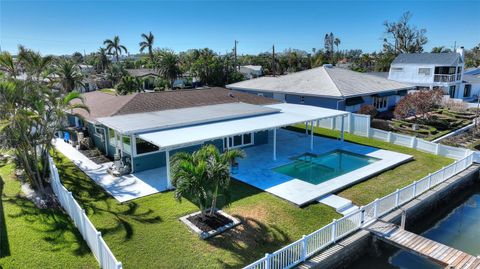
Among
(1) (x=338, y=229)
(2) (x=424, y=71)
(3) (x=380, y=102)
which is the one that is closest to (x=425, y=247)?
(1) (x=338, y=229)

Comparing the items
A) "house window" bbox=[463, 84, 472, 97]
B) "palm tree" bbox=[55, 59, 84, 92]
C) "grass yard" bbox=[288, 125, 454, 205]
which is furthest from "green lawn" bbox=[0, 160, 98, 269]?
"house window" bbox=[463, 84, 472, 97]

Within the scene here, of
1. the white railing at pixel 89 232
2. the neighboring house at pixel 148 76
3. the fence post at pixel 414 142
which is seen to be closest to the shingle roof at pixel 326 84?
the fence post at pixel 414 142

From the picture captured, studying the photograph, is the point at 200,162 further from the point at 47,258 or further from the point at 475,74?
the point at 475,74

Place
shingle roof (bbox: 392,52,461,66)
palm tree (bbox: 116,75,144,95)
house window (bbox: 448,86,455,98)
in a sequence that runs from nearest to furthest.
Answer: palm tree (bbox: 116,75,144,95)
shingle roof (bbox: 392,52,461,66)
house window (bbox: 448,86,455,98)

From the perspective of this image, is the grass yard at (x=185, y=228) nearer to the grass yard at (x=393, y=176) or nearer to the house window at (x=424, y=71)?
the grass yard at (x=393, y=176)

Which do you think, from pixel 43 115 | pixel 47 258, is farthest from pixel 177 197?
pixel 43 115

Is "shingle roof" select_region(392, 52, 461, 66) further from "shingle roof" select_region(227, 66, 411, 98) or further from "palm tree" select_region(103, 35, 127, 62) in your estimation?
"palm tree" select_region(103, 35, 127, 62)
